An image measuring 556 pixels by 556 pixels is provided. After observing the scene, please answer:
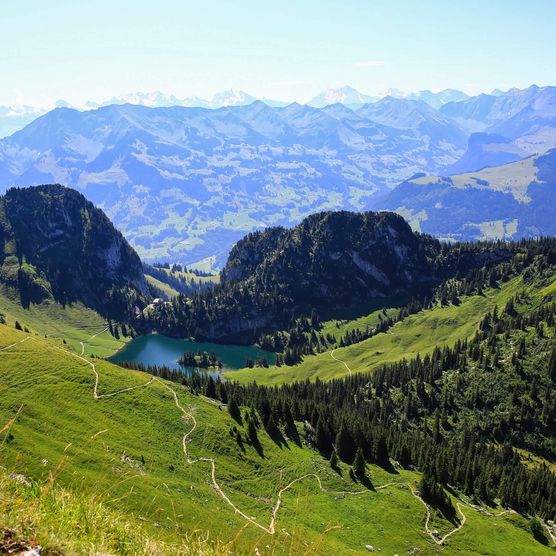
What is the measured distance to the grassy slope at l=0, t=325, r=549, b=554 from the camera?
75188 millimetres

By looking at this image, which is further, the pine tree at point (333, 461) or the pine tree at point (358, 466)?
the pine tree at point (333, 461)

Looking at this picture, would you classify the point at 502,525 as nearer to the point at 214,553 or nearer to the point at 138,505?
the point at 138,505

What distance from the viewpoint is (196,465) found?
9350cm

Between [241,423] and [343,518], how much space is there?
3772 centimetres

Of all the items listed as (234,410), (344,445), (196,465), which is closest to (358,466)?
(344,445)

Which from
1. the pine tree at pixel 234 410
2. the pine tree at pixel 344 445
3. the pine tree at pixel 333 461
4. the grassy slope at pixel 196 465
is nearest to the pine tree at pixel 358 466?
the grassy slope at pixel 196 465

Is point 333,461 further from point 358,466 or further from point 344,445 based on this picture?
point 344,445

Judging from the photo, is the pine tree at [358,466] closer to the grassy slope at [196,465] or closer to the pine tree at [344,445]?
the grassy slope at [196,465]

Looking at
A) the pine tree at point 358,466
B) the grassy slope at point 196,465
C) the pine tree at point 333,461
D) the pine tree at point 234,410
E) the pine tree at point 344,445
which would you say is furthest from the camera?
the pine tree at point 234,410

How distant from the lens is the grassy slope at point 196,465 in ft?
247

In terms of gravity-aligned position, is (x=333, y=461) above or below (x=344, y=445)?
above

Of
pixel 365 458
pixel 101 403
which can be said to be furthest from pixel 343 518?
pixel 101 403

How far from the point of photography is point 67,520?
1079cm

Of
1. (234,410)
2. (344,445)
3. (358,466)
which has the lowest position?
(344,445)
